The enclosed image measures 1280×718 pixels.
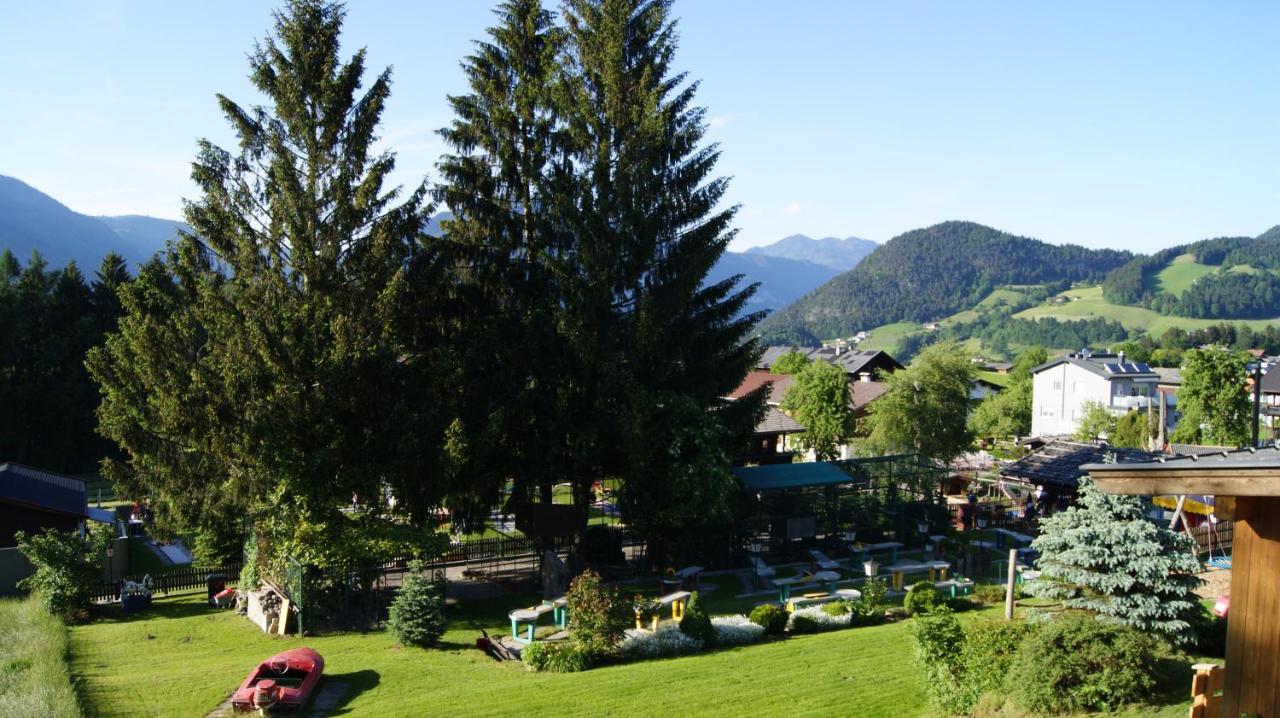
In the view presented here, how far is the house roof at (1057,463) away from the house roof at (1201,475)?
93.0 feet

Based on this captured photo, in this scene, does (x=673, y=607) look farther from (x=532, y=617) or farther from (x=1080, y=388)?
(x=1080, y=388)

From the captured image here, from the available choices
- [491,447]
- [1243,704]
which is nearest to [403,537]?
[491,447]

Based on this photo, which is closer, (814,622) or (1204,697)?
(1204,697)

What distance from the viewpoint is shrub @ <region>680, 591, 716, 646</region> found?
Result: 18.3 m

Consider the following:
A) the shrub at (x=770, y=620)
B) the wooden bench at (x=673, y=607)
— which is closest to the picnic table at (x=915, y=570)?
the shrub at (x=770, y=620)

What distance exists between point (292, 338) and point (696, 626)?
12.3 meters

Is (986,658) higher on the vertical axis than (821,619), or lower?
higher

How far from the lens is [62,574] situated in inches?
878

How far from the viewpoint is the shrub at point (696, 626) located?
18312 mm

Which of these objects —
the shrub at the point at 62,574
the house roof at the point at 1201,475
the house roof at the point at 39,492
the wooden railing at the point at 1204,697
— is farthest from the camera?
the house roof at the point at 39,492

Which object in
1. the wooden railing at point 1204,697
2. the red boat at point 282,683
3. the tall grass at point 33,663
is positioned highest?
the wooden railing at point 1204,697

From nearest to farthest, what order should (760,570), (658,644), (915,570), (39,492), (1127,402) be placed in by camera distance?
(658,644)
(915,570)
(760,570)
(39,492)
(1127,402)

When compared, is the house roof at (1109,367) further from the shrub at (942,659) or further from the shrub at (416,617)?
the shrub at (942,659)

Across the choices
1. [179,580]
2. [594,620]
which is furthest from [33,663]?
[594,620]
